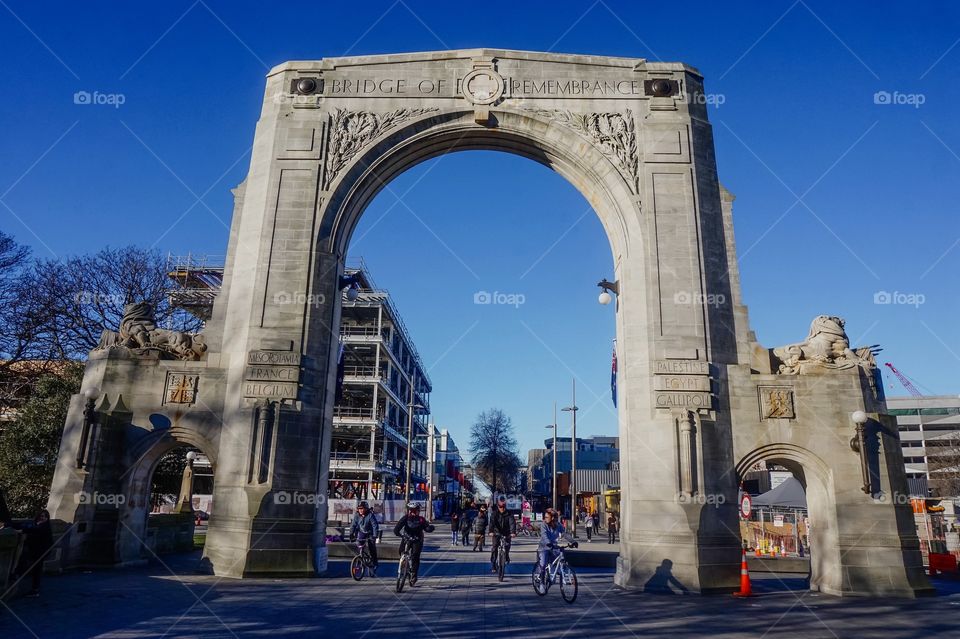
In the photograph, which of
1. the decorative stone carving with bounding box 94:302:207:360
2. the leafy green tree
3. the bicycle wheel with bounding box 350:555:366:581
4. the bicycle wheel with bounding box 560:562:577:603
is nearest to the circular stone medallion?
the decorative stone carving with bounding box 94:302:207:360

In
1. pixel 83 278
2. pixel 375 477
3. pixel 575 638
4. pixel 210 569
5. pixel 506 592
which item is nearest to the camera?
pixel 575 638

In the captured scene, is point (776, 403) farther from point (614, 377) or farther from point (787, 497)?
point (787, 497)

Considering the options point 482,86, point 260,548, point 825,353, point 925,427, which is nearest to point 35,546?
point 260,548

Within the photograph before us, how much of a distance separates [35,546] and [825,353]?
1895 cm

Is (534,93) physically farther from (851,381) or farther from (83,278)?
(83,278)

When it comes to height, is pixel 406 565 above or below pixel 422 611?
above

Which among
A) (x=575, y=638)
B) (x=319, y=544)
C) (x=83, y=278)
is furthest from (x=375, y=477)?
(x=575, y=638)

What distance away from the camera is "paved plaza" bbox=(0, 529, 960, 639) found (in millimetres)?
9453

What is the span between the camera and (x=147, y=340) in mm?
17688

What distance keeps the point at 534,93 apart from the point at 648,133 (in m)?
3.75

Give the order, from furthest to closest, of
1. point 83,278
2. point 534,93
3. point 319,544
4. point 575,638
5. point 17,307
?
point 83,278 < point 17,307 < point 534,93 < point 319,544 < point 575,638

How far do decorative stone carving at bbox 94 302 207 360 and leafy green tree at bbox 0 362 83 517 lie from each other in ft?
24.3

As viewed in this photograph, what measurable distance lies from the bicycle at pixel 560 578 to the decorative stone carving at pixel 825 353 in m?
8.56

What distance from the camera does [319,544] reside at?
659 inches
